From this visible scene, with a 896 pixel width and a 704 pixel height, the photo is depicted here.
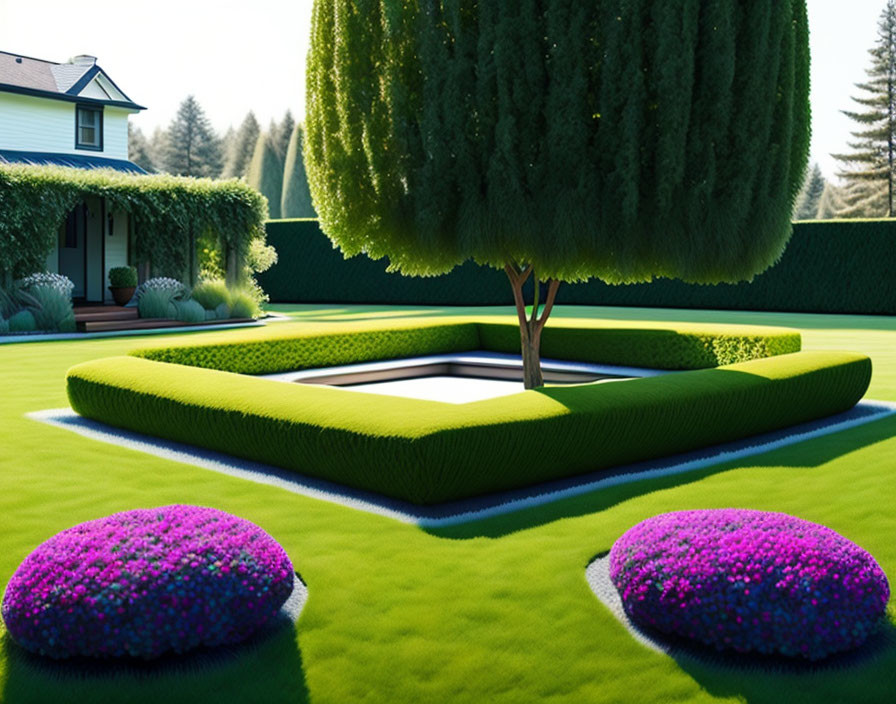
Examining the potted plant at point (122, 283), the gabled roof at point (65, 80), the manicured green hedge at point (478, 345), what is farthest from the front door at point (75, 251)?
the manicured green hedge at point (478, 345)

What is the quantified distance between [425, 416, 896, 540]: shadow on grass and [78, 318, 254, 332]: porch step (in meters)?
16.0

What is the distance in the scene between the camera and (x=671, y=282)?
92.2ft

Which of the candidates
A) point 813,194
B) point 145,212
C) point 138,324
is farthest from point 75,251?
point 813,194

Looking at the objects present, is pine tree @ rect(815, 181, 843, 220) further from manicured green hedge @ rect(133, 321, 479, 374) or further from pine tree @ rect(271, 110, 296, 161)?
manicured green hedge @ rect(133, 321, 479, 374)

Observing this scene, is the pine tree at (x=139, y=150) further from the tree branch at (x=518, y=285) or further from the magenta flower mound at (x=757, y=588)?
the magenta flower mound at (x=757, y=588)

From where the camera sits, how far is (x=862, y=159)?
5328cm

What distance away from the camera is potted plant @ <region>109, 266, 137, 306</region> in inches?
918

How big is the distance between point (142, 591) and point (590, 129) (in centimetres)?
618

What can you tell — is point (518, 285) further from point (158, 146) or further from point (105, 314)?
point (158, 146)

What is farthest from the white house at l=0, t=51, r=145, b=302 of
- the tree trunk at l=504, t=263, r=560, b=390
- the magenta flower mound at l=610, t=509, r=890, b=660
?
the magenta flower mound at l=610, t=509, r=890, b=660

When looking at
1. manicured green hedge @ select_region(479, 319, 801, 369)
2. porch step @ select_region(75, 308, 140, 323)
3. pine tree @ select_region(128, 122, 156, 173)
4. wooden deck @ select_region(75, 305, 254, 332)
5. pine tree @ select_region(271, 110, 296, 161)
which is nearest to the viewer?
manicured green hedge @ select_region(479, 319, 801, 369)

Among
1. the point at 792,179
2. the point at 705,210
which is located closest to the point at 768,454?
the point at 705,210

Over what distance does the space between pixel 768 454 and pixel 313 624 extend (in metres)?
4.91

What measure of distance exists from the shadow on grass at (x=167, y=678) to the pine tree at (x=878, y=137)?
54291 millimetres
